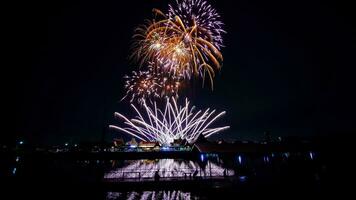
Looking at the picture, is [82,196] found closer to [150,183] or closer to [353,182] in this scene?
[150,183]

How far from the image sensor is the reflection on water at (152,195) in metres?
22.1

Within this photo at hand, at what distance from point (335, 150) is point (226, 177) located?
135 ft

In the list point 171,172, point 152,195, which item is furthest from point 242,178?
point 152,195

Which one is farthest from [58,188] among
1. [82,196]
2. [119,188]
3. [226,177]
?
[226,177]

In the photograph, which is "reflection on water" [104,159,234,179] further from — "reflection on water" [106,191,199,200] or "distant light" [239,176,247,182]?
"reflection on water" [106,191,199,200]

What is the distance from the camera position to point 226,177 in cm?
2716

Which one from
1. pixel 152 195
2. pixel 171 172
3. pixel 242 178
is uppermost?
pixel 171 172

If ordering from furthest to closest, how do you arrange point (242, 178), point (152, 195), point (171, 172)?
point (171, 172) < point (242, 178) < point (152, 195)

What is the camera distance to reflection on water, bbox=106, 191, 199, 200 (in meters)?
22.1

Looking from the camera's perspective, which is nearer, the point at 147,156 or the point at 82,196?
the point at 82,196

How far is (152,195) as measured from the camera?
75.0 feet

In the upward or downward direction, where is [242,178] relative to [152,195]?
upward

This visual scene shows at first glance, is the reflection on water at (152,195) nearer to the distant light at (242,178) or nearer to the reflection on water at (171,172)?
the reflection on water at (171,172)

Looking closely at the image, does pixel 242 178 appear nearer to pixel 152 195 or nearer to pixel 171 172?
pixel 171 172
